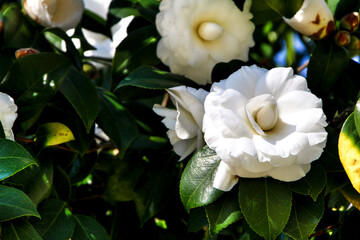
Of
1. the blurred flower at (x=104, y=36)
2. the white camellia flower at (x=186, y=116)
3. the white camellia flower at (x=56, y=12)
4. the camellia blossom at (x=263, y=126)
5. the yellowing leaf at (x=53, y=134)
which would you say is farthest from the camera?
the blurred flower at (x=104, y=36)

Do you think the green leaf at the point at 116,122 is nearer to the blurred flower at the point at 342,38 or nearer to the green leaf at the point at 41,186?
the green leaf at the point at 41,186

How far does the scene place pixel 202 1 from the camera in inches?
44.0

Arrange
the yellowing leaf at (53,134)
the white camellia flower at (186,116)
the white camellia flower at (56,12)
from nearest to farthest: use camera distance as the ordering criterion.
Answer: the white camellia flower at (186,116) → the yellowing leaf at (53,134) → the white camellia flower at (56,12)

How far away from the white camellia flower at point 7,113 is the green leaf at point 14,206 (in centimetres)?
11

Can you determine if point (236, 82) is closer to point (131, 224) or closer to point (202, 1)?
point (202, 1)

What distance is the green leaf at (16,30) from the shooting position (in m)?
1.20

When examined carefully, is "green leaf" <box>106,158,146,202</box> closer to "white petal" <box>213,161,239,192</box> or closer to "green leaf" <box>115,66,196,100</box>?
"green leaf" <box>115,66,196,100</box>

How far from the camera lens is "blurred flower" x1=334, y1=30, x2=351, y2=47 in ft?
3.70

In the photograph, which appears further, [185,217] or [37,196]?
[185,217]

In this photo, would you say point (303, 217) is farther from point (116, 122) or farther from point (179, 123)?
point (116, 122)

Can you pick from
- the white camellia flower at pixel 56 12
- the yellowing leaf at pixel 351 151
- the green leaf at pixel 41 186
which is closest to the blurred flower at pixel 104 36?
the white camellia flower at pixel 56 12

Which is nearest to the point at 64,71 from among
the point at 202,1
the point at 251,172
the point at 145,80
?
the point at 145,80

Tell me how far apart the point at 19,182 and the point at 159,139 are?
38cm

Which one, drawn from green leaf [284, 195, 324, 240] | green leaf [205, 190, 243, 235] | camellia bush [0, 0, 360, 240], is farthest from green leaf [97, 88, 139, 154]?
green leaf [284, 195, 324, 240]
